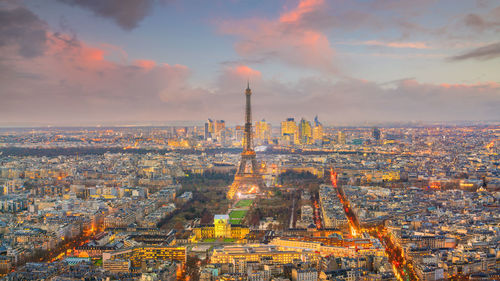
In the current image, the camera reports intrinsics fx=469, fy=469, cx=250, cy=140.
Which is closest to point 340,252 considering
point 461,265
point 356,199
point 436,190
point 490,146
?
point 461,265

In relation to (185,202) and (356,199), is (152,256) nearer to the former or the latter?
(185,202)

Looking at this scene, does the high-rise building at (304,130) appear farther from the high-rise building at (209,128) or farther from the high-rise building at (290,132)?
the high-rise building at (209,128)

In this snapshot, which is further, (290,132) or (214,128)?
(214,128)

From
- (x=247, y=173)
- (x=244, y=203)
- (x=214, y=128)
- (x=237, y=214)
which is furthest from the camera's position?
(x=214, y=128)

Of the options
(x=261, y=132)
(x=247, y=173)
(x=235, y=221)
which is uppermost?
(x=261, y=132)

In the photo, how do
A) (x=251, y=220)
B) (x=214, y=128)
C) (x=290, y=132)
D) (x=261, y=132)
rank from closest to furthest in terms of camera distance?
(x=251, y=220), (x=290, y=132), (x=261, y=132), (x=214, y=128)

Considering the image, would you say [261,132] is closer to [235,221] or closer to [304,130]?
[304,130]

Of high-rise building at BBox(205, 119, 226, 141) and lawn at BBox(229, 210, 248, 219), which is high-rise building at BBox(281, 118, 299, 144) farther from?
lawn at BBox(229, 210, 248, 219)

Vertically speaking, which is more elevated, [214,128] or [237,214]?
[214,128]

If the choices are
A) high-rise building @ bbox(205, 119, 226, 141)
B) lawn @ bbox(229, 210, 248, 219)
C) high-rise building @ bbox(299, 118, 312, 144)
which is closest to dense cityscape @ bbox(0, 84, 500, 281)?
lawn @ bbox(229, 210, 248, 219)

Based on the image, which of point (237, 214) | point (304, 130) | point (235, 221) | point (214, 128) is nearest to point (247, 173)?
point (237, 214)
